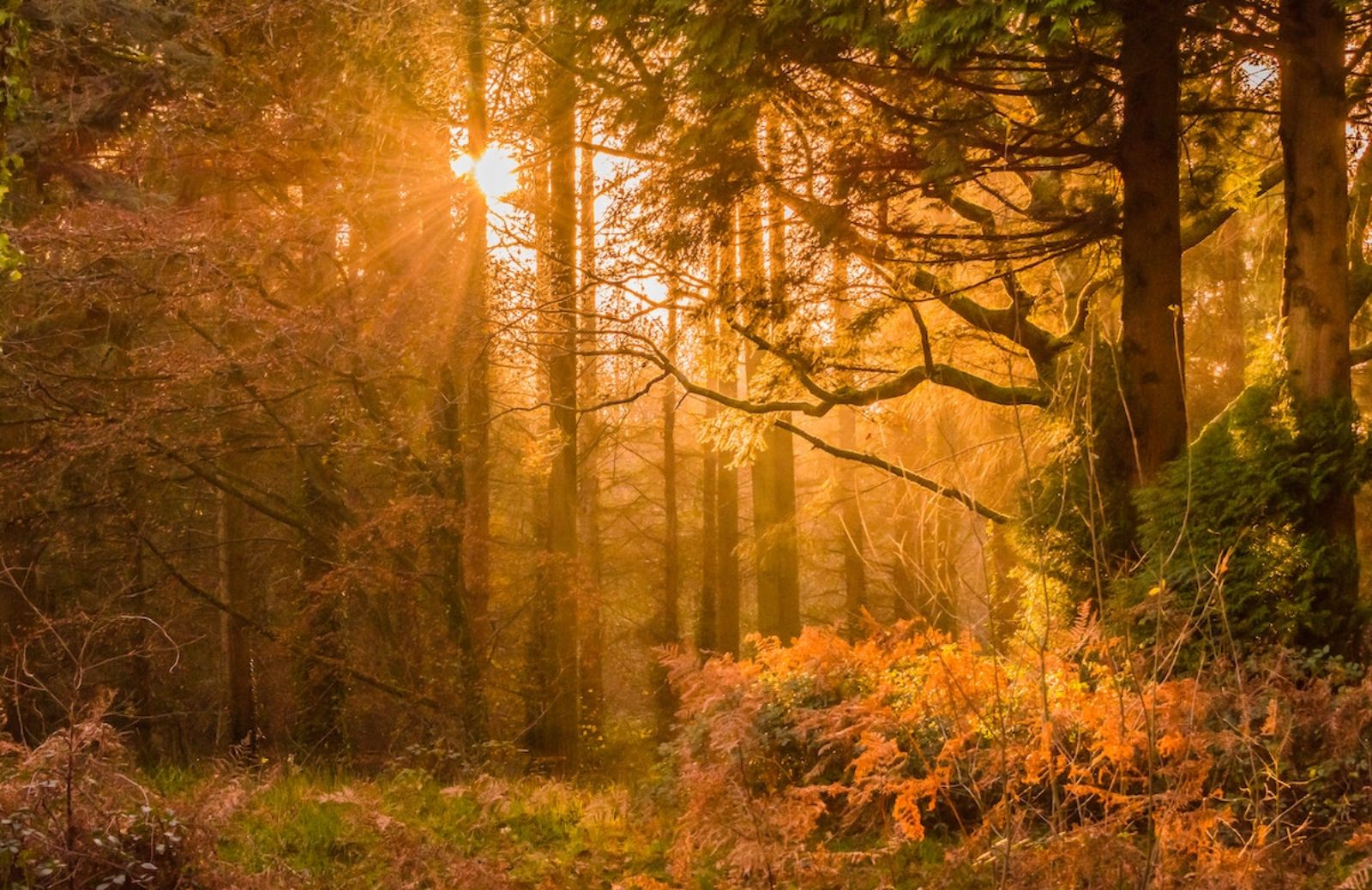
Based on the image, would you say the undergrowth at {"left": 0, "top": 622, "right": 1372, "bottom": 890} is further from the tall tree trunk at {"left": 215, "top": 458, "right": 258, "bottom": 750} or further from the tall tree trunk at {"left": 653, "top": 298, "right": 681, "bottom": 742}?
the tall tree trunk at {"left": 653, "top": 298, "right": 681, "bottom": 742}

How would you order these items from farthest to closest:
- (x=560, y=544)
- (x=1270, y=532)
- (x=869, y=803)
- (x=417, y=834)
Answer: (x=560, y=544) < (x=1270, y=532) < (x=869, y=803) < (x=417, y=834)

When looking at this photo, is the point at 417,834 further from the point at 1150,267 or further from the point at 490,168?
the point at 490,168

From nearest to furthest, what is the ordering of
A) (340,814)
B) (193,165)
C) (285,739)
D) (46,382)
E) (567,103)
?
(340,814) < (567,103) < (46,382) < (193,165) < (285,739)

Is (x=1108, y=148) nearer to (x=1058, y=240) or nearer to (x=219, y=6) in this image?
(x=1058, y=240)

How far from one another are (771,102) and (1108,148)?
2.37 metres

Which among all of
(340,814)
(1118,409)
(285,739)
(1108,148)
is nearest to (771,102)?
(1108,148)

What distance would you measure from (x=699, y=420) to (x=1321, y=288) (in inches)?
228

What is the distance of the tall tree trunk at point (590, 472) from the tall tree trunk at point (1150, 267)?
4.16 metres

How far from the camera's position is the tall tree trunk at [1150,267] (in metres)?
7.76

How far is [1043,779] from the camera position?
5547 mm

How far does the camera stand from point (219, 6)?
11922 mm

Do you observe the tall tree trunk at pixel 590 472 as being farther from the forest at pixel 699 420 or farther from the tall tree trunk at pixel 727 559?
the tall tree trunk at pixel 727 559

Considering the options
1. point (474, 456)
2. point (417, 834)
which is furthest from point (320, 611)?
point (417, 834)

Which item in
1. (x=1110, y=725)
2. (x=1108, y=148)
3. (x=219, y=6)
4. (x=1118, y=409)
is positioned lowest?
(x=1110, y=725)
